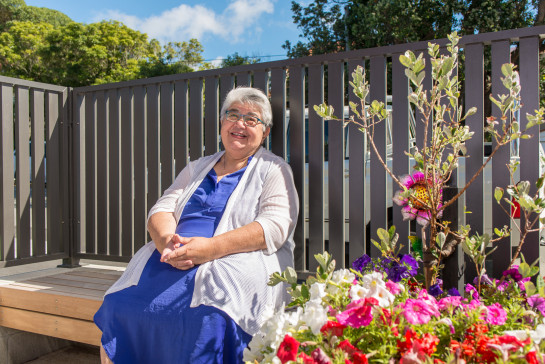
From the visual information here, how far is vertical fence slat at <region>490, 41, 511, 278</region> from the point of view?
2131 mm

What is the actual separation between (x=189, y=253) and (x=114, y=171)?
5.89 feet

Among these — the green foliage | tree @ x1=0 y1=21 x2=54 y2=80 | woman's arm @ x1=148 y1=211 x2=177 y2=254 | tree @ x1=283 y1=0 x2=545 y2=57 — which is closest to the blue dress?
woman's arm @ x1=148 y1=211 x2=177 y2=254

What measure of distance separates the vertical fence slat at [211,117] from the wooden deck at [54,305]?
109cm

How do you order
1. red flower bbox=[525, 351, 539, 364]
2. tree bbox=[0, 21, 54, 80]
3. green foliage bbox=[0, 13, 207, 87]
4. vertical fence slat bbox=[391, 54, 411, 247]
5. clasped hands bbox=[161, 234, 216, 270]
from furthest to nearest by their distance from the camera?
A: 1. tree bbox=[0, 21, 54, 80]
2. green foliage bbox=[0, 13, 207, 87]
3. vertical fence slat bbox=[391, 54, 411, 247]
4. clasped hands bbox=[161, 234, 216, 270]
5. red flower bbox=[525, 351, 539, 364]

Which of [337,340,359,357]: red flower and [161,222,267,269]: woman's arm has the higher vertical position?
[161,222,267,269]: woman's arm

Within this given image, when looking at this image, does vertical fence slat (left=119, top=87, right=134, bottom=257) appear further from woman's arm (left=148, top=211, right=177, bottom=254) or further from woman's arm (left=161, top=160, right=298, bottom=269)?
woman's arm (left=161, top=160, right=298, bottom=269)

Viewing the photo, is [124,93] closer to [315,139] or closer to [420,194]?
[315,139]

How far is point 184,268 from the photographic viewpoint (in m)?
1.90

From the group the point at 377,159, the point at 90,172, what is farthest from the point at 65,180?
the point at 377,159

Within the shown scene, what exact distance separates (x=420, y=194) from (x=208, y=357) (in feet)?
3.69

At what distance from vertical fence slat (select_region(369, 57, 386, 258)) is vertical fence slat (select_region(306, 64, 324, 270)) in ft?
0.97

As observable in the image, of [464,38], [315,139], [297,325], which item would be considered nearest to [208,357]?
[297,325]

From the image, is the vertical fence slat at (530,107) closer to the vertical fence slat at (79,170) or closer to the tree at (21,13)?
the vertical fence slat at (79,170)

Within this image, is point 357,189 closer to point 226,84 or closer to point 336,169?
point 336,169
